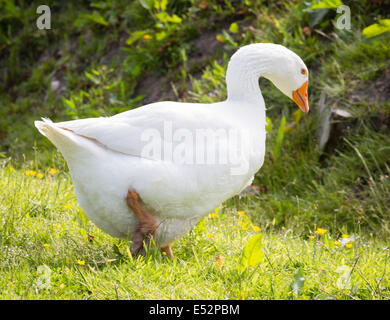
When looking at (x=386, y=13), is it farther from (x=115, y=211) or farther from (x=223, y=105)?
(x=115, y=211)

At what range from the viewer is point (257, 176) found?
17.0 feet

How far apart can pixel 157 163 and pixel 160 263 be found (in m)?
0.53

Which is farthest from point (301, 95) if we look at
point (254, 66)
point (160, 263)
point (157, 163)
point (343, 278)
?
point (160, 263)

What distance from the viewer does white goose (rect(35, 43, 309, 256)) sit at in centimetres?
293

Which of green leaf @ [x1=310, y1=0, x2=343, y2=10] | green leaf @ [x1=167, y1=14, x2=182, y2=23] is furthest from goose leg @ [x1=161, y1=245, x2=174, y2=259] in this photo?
green leaf @ [x1=167, y1=14, x2=182, y2=23]

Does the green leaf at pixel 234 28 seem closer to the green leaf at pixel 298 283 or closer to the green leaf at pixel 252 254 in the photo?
the green leaf at pixel 252 254

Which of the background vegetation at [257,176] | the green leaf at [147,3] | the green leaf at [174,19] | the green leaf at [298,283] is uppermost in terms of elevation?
the green leaf at [147,3]

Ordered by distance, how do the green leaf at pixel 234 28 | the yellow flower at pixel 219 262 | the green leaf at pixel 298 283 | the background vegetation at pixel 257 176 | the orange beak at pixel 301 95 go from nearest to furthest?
the green leaf at pixel 298 283 → the background vegetation at pixel 257 176 → the yellow flower at pixel 219 262 → the orange beak at pixel 301 95 → the green leaf at pixel 234 28

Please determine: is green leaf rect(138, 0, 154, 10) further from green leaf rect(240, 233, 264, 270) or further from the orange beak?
green leaf rect(240, 233, 264, 270)

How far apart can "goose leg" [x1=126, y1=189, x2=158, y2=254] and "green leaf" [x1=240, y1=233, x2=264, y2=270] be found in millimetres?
510

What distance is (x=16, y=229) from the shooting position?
11.3ft

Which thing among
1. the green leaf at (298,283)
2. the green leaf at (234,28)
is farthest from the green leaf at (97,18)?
the green leaf at (298,283)

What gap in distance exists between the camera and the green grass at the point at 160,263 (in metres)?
2.72

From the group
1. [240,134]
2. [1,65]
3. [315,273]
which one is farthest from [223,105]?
[1,65]
